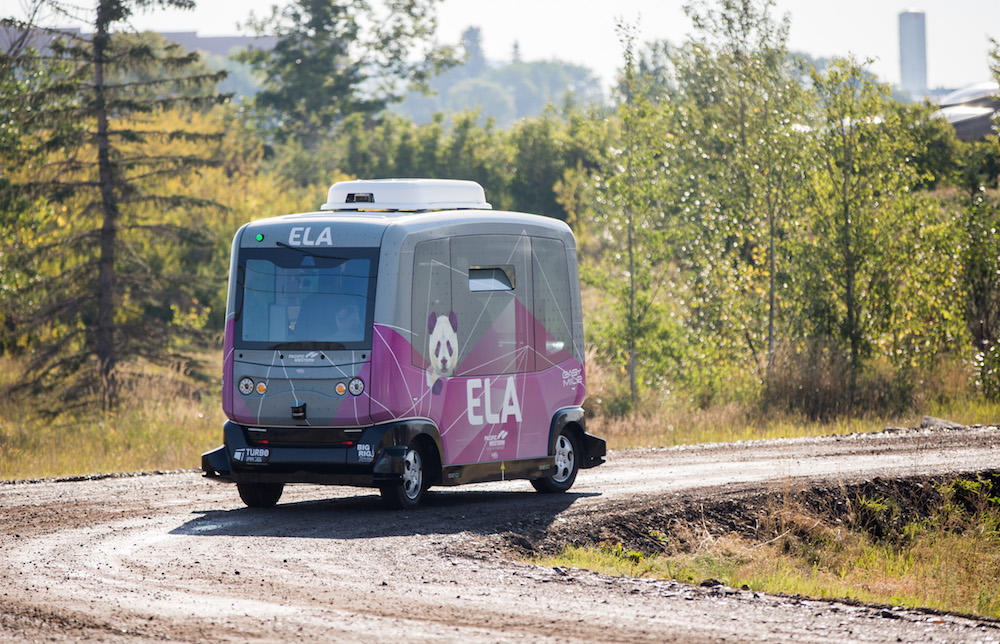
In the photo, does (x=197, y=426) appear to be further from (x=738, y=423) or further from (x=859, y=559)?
(x=859, y=559)

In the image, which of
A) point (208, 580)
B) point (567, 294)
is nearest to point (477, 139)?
point (567, 294)

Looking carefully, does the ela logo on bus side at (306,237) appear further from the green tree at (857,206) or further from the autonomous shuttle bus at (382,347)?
the green tree at (857,206)

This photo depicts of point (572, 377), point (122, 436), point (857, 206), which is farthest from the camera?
point (857, 206)

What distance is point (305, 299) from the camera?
11.5m

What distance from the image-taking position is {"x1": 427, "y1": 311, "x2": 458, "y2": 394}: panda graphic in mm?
11734

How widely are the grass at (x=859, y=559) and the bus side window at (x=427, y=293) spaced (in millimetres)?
2382

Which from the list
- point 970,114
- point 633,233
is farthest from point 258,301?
point 970,114

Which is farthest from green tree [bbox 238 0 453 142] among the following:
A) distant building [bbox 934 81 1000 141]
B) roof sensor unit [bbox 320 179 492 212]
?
roof sensor unit [bbox 320 179 492 212]

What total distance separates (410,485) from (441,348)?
1338 millimetres

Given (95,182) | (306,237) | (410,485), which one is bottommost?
(410,485)

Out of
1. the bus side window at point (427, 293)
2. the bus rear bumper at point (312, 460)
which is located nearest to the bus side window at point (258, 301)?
the bus rear bumper at point (312, 460)

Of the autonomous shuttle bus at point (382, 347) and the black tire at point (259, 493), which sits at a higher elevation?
the autonomous shuttle bus at point (382, 347)

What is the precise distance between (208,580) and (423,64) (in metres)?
60.4

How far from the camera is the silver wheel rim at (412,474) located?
462 inches
